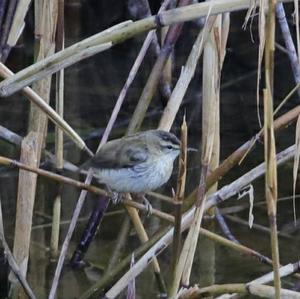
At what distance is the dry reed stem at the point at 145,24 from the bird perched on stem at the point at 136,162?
0.95 meters

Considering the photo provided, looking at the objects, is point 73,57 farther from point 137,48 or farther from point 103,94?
point 137,48

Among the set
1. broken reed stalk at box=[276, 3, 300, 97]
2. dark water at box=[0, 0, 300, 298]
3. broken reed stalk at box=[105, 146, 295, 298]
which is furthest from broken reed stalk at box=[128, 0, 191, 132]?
dark water at box=[0, 0, 300, 298]

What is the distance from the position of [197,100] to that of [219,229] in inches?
96.0

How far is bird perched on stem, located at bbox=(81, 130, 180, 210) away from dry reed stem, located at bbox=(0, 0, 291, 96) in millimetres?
953

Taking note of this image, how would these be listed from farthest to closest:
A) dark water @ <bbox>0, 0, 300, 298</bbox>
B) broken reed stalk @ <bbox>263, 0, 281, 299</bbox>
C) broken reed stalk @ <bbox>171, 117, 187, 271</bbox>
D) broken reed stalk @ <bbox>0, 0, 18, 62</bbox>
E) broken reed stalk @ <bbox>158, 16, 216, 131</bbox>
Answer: dark water @ <bbox>0, 0, 300, 298</bbox> < broken reed stalk @ <bbox>0, 0, 18, 62</bbox> < broken reed stalk @ <bbox>158, 16, 216, 131</bbox> < broken reed stalk @ <bbox>171, 117, 187, 271</bbox> < broken reed stalk @ <bbox>263, 0, 281, 299</bbox>

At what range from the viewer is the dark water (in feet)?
18.2

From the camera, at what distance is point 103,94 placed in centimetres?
860

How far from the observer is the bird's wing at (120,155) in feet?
15.6

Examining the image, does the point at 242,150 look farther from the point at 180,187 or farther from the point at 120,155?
the point at 120,155

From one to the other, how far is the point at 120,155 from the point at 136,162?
0.35 ft

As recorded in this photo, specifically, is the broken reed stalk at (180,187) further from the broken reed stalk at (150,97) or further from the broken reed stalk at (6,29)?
the broken reed stalk at (6,29)

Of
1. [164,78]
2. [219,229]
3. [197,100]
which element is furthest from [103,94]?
[219,229]

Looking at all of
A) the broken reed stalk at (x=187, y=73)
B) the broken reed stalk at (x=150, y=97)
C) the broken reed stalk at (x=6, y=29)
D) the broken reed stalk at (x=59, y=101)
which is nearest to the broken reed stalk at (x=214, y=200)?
the broken reed stalk at (x=150, y=97)

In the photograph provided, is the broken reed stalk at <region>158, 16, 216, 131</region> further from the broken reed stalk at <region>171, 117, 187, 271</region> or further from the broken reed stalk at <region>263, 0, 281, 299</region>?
the broken reed stalk at <region>263, 0, 281, 299</region>
